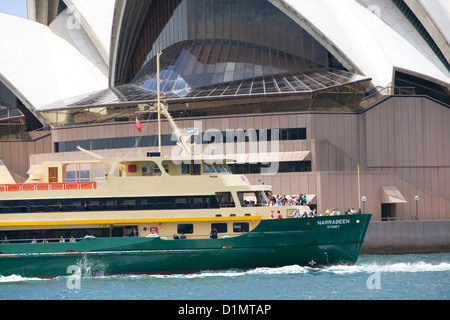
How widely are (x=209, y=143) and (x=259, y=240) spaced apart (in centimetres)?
1517

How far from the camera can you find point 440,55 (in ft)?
162

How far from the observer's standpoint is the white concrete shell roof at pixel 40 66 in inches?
2152

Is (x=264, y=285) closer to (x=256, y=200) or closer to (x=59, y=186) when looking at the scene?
(x=256, y=200)

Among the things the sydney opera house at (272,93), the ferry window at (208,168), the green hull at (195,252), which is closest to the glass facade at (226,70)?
the sydney opera house at (272,93)

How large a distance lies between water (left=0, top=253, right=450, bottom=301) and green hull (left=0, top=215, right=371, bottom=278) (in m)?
0.48

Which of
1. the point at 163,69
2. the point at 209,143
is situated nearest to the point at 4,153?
the point at 163,69

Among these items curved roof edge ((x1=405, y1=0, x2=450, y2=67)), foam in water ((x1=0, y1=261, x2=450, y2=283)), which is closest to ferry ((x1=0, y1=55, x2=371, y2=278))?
foam in water ((x1=0, y1=261, x2=450, y2=283))

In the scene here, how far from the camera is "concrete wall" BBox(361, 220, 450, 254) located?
40031 millimetres

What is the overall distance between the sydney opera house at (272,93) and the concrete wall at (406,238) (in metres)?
2.19

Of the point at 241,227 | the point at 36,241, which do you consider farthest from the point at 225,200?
the point at 36,241

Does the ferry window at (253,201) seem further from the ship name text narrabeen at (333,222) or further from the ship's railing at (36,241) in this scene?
the ship's railing at (36,241)

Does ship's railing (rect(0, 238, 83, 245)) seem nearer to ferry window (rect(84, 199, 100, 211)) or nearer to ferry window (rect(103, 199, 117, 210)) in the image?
ferry window (rect(84, 199, 100, 211))

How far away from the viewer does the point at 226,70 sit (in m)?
50.5
